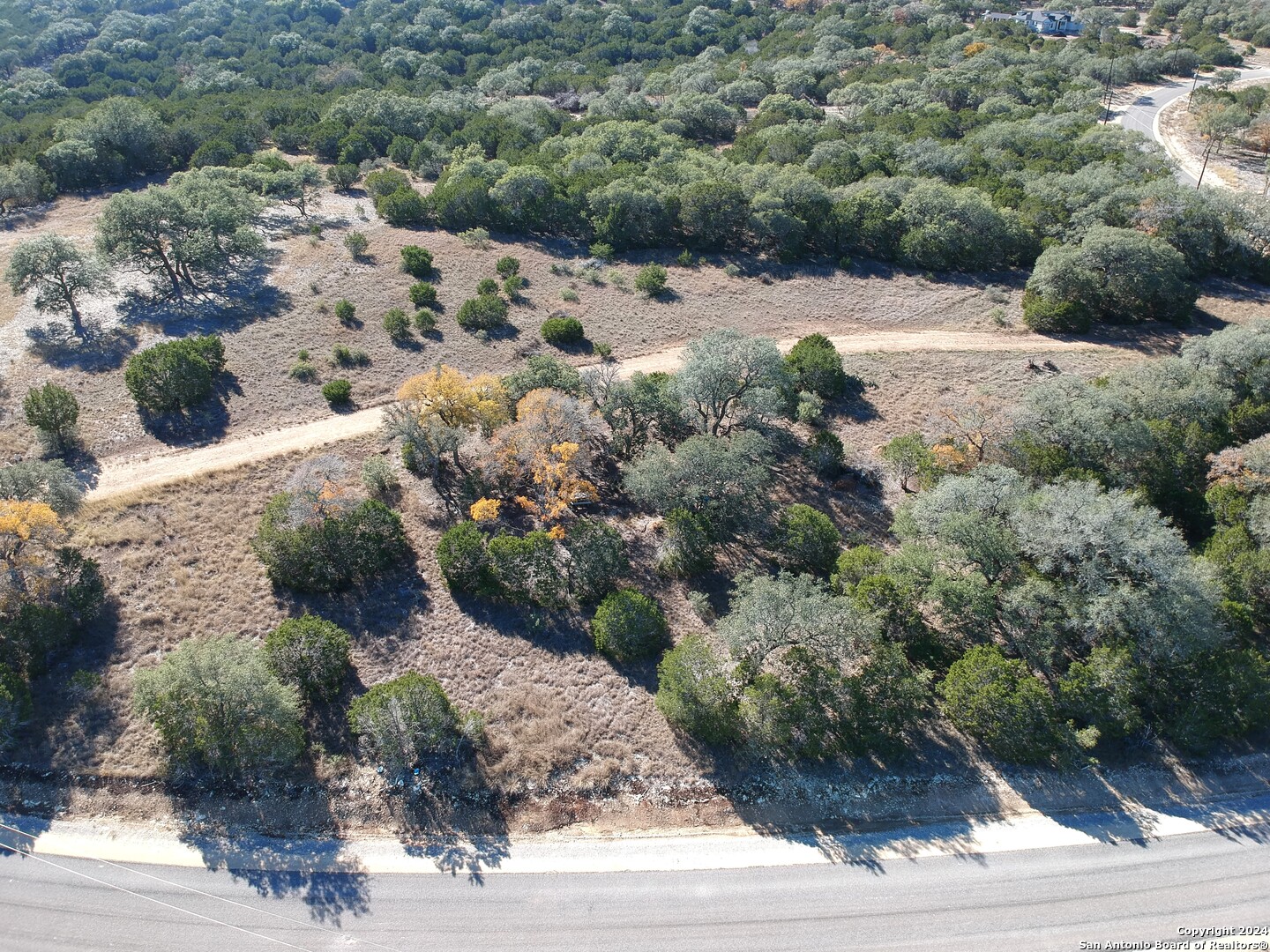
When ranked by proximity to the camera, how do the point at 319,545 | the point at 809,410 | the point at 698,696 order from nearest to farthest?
the point at 698,696
the point at 319,545
the point at 809,410

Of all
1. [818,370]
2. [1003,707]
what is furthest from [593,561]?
[818,370]

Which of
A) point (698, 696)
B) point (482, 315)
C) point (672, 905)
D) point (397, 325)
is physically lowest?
point (672, 905)

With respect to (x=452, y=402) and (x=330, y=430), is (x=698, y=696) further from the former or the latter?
(x=330, y=430)

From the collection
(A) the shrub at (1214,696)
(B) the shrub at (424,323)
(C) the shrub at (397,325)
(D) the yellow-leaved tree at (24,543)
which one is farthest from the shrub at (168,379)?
(A) the shrub at (1214,696)

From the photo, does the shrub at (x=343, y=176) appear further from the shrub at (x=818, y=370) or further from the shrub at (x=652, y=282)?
the shrub at (x=818, y=370)

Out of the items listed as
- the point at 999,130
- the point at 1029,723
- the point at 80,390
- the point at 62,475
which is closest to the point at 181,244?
the point at 80,390

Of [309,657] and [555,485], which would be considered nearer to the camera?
[309,657]

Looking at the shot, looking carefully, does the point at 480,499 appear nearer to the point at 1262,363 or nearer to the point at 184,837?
the point at 184,837
